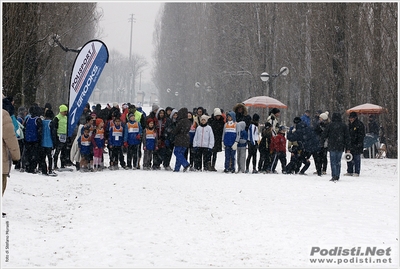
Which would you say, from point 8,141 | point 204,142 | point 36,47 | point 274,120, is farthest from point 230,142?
point 36,47

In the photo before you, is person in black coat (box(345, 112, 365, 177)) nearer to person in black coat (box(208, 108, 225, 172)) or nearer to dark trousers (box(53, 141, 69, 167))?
person in black coat (box(208, 108, 225, 172))

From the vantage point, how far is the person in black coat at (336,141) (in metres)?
15.8

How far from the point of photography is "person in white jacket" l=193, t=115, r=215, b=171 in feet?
57.3

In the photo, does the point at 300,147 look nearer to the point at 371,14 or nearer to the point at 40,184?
the point at 40,184

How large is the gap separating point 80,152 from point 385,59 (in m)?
13.3

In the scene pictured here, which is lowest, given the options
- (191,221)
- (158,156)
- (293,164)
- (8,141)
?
(191,221)

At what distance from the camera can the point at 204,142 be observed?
17.4 meters

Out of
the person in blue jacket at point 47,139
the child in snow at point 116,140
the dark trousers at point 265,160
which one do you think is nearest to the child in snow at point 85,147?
the child in snow at point 116,140

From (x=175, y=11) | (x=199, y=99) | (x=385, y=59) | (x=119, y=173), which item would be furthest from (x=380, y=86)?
(x=175, y=11)

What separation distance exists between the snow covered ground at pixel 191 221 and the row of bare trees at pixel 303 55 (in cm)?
1112

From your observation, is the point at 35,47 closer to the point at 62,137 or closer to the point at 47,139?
the point at 62,137

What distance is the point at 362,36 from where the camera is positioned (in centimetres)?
2664

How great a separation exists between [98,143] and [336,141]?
20.2 ft

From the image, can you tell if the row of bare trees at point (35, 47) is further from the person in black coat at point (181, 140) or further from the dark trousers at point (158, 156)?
the person in black coat at point (181, 140)
